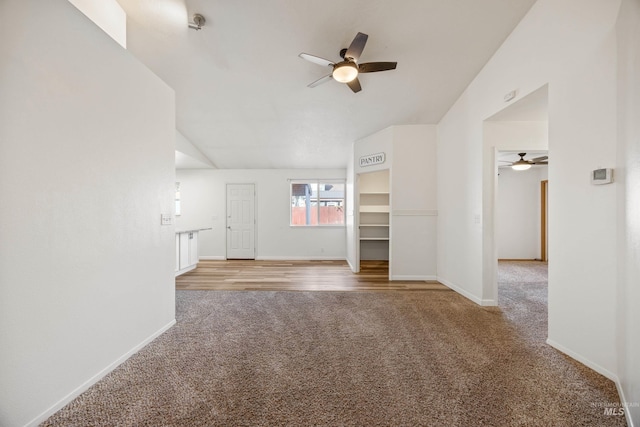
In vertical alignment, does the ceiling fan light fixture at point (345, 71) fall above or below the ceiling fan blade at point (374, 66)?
below

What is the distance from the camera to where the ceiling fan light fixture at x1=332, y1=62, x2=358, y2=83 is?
2.91m

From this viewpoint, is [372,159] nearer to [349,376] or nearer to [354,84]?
[354,84]

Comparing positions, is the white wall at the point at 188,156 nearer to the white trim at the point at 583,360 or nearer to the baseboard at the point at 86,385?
the baseboard at the point at 86,385

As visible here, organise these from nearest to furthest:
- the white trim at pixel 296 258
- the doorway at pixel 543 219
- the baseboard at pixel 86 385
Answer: the baseboard at pixel 86 385 < the doorway at pixel 543 219 < the white trim at pixel 296 258

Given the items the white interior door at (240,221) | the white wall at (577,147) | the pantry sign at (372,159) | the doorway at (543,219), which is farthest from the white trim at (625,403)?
the white interior door at (240,221)

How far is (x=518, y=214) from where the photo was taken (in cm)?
721

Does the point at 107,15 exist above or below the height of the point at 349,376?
above

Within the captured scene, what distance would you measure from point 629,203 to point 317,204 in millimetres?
6174

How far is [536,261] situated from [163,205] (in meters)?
8.87

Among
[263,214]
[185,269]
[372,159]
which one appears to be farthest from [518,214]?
[185,269]

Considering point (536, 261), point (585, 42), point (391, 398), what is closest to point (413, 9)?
point (585, 42)

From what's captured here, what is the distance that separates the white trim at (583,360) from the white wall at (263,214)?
5.18 metres

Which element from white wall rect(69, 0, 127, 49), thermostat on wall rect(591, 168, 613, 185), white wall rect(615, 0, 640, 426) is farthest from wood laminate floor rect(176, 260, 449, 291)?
white wall rect(69, 0, 127, 49)

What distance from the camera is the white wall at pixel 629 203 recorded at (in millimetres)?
1530
